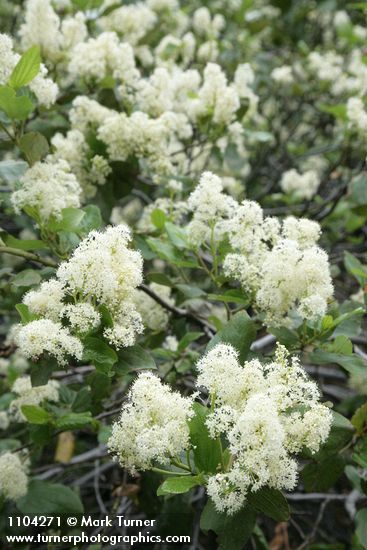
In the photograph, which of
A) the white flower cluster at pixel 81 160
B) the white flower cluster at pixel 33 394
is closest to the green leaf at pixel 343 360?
the white flower cluster at pixel 33 394

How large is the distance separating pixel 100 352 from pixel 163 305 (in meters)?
0.81

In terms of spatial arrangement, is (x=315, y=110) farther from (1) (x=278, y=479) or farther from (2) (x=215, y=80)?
(1) (x=278, y=479)

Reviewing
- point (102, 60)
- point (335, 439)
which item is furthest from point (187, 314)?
point (102, 60)

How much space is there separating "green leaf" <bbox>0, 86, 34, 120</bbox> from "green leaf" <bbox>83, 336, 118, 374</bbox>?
0.85 m

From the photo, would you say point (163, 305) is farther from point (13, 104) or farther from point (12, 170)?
point (13, 104)

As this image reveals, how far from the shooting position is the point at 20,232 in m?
4.00

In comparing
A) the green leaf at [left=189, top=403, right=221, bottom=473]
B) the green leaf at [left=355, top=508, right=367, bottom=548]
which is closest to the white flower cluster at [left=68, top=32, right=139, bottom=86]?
the green leaf at [left=189, top=403, right=221, bottom=473]

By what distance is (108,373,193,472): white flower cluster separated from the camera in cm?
135

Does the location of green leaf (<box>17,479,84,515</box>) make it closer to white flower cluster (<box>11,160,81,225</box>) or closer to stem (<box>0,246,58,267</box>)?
stem (<box>0,246,58,267</box>)

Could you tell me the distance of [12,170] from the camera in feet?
6.77

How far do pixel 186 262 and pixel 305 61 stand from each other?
3.51 metres

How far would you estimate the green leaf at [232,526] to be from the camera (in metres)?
1.45

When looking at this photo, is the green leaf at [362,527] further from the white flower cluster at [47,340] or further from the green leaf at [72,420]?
the white flower cluster at [47,340]

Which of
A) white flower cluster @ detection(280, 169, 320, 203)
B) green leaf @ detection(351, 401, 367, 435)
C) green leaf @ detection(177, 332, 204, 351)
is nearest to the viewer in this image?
green leaf @ detection(351, 401, 367, 435)
